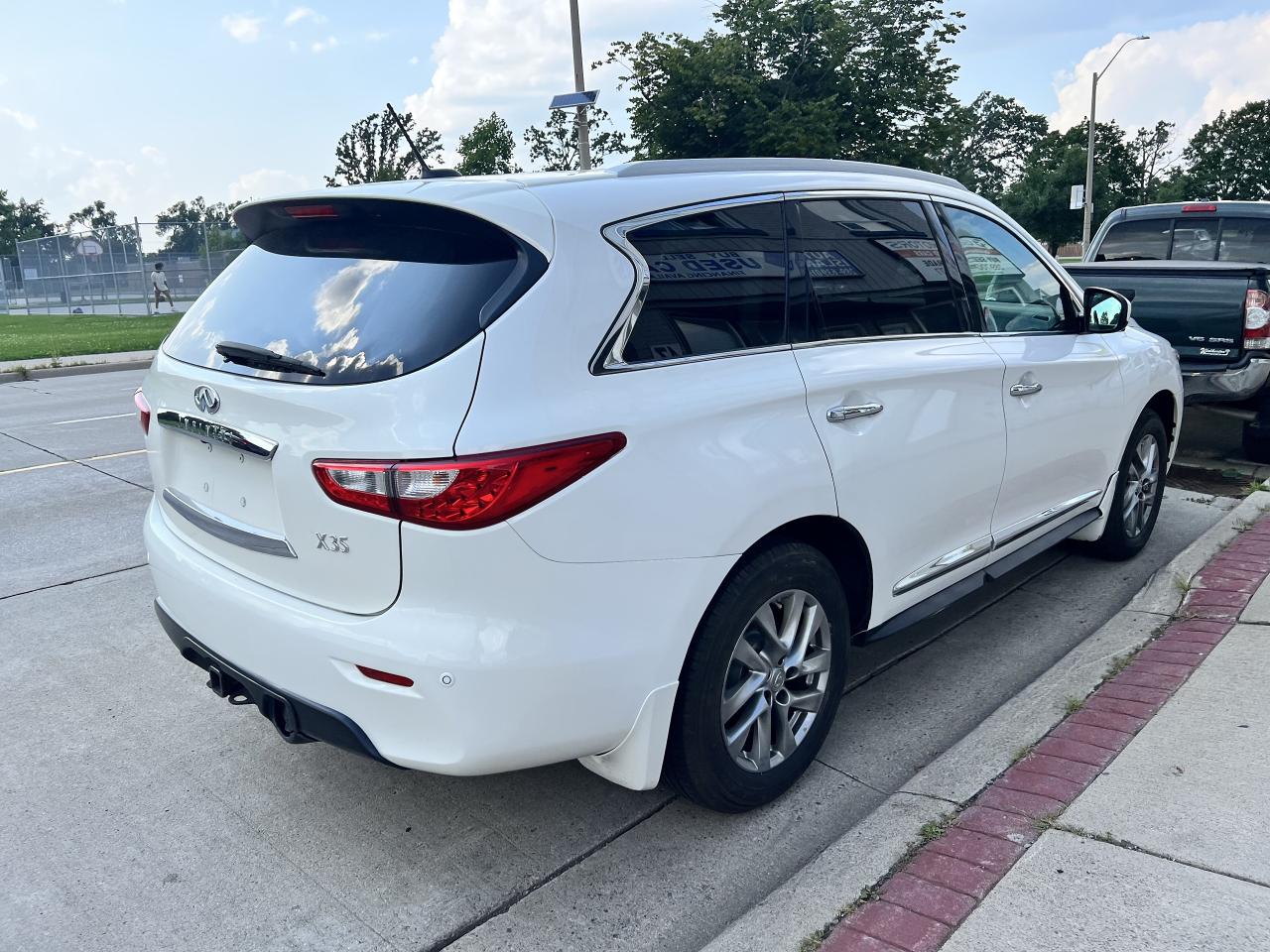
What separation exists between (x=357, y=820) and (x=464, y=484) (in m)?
1.40

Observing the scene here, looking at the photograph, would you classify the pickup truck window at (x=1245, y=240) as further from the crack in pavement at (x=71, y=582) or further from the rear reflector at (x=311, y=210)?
the crack in pavement at (x=71, y=582)

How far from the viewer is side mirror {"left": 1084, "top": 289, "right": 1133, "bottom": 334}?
14.9ft

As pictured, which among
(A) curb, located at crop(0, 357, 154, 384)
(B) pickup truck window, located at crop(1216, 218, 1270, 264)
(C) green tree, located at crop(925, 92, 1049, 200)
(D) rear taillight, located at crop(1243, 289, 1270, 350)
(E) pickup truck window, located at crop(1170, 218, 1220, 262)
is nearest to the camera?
(D) rear taillight, located at crop(1243, 289, 1270, 350)

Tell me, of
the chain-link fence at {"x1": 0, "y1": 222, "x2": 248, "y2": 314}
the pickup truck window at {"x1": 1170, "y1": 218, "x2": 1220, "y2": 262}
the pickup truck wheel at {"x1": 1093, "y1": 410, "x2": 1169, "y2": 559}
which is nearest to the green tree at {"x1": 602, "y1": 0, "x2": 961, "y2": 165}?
the chain-link fence at {"x1": 0, "y1": 222, "x2": 248, "y2": 314}

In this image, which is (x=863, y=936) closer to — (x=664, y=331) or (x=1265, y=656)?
(x=664, y=331)

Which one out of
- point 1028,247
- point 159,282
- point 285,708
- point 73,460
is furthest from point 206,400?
point 159,282

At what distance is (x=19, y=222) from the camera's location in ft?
275

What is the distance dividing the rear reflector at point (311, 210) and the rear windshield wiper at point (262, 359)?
418 millimetres

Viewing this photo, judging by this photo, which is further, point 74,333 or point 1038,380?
point 74,333

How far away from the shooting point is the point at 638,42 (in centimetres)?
2517

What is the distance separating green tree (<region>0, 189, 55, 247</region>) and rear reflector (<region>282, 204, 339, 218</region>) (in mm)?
83960

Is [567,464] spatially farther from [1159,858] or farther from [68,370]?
[68,370]

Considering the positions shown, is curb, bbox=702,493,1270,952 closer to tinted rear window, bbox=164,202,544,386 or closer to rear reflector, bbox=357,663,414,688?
rear reflector, bbox=357,663,414,688

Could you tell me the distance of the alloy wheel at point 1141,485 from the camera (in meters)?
5.11
